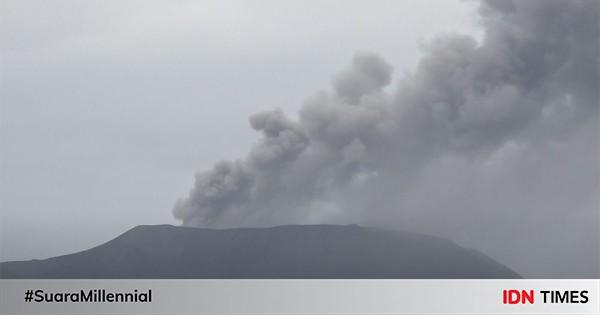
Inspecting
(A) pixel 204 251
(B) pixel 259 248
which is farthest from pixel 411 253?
(A) pixel 204 251

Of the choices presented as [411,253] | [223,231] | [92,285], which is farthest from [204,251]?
[92,285]

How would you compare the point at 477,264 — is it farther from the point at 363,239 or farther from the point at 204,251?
the point at 204,251

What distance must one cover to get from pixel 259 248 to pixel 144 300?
208 feet

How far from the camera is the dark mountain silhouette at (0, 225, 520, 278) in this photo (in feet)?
269

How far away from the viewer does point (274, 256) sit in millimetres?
86875

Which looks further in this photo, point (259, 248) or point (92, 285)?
point (259, 248)

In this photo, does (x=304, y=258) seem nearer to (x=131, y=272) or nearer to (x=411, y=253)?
(x=411, y=253)

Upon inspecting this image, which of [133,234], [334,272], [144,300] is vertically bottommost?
[144,300]

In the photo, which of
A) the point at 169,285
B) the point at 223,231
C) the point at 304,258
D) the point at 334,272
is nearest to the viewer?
the point at 169,285

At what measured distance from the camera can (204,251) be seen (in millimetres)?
89938

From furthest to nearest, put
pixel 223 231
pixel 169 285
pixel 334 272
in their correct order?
pixel 223 231, pixel 334 272, pixel 169 285

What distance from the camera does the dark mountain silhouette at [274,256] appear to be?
82125 mm

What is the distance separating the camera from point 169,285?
88.8 feet

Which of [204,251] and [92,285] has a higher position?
[204,251]
